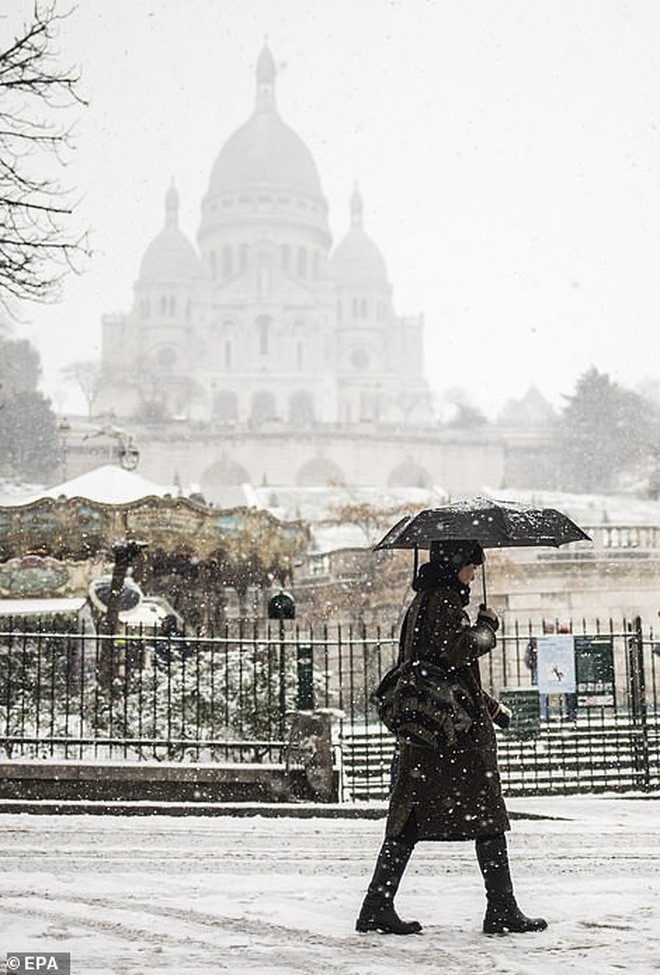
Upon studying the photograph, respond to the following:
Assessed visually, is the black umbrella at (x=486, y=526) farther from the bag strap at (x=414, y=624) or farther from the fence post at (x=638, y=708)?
the fence post at (x=638, y=708)

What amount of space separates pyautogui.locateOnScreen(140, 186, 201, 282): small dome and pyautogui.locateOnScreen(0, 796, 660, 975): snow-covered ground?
8640 cm

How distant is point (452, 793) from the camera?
4438 millimetres

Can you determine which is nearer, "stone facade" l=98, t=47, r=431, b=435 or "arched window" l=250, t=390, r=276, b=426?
"arched window" l=250, t=390, r=276, b=426

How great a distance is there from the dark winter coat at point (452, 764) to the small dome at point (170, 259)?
88.8m

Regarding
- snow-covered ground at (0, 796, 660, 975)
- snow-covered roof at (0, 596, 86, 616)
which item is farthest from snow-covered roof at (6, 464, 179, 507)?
snow-covered ground at (0, 796, 660, 975)

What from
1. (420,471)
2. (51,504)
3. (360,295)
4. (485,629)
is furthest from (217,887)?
(360,295)

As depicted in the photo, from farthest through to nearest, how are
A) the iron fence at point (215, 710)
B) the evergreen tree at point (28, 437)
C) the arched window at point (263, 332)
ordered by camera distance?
the arched window at point (263, 332) → the evergreen tree at point (28, 437) → the iron fence at point (215, 710)

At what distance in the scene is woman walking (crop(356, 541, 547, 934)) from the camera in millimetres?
4426

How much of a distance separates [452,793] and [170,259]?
91.3 metres

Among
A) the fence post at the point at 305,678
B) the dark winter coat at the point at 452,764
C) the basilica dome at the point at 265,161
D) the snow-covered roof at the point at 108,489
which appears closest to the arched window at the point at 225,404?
the basilica dome at the point at 265,161

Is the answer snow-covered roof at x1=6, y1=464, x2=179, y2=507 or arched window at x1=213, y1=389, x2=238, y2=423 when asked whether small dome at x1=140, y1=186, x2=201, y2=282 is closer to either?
arched window at x1=213, y1=389, x2=238, y2=423

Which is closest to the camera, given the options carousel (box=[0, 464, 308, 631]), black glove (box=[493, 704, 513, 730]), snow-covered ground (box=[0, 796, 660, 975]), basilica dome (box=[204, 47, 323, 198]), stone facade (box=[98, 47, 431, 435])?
snow-covered ground (box=[0, 796, 660, 975])

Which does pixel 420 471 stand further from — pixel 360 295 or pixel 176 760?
pixel 176 760

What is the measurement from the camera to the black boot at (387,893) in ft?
14.7
